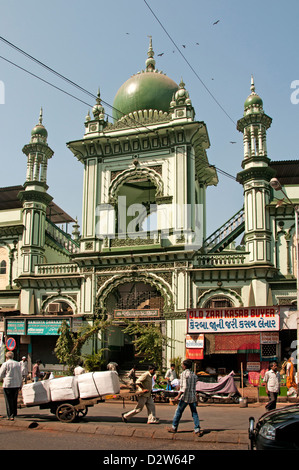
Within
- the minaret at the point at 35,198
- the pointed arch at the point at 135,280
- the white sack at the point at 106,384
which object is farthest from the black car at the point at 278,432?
the minaret at the point at 35,198

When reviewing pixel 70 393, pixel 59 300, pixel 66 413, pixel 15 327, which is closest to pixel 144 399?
pixel 70 393

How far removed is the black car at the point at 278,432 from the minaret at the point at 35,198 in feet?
74.6

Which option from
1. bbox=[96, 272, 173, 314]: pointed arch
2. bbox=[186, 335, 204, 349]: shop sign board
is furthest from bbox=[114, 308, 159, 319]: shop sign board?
bbox=[186, 335, 204, 349]: shop sign board

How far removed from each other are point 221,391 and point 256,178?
12.2 meters

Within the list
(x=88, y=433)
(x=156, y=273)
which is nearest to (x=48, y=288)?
(x=156, y=273)

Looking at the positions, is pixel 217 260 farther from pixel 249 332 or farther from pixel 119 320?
pixel 119 320

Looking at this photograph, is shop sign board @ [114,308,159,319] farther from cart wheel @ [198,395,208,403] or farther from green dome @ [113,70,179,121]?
green dome @ [113,70,179,121]

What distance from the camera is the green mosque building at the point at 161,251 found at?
23.3m

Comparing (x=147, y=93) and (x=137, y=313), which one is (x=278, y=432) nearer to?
(x=137, y=313)

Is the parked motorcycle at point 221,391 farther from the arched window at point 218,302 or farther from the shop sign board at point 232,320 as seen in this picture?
the arched window at point 218,302

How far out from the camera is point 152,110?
28.3 meters

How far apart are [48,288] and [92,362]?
6.22m

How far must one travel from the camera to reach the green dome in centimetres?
2859

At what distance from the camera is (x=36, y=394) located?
11.7m
